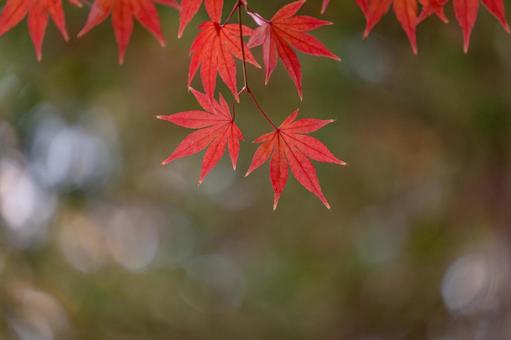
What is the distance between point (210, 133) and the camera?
0.76 m

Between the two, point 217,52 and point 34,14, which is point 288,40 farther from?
point 34,14

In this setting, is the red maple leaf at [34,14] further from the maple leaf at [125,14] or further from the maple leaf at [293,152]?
the maple leaf at [293,152]

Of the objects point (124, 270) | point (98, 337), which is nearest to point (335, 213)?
point (124, 270)

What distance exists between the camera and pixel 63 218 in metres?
2.54

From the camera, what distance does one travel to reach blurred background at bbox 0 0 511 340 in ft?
7.47

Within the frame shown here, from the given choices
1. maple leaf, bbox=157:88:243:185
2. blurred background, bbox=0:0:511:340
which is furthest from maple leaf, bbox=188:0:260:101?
blurred background, bbox=0:0:511:340

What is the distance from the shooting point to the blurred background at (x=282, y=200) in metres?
2.28

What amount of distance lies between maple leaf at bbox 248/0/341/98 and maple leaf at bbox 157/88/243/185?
88mm

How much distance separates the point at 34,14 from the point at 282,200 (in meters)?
1.91

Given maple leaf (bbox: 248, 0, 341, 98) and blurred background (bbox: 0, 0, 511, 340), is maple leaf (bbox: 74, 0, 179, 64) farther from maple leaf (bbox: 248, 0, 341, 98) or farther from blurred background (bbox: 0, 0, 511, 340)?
blurred background (bbox: 0, 0, 511, 340)

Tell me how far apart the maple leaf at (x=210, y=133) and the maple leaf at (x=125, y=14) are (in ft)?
0.35

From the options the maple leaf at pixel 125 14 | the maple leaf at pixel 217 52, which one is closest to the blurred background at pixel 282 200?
the maple leaf at pixel 125 14

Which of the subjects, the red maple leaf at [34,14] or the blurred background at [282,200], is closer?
the red maple leaf at [34,14]

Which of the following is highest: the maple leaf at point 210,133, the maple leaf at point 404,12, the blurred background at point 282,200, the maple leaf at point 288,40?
the blurred background at point 282,200
